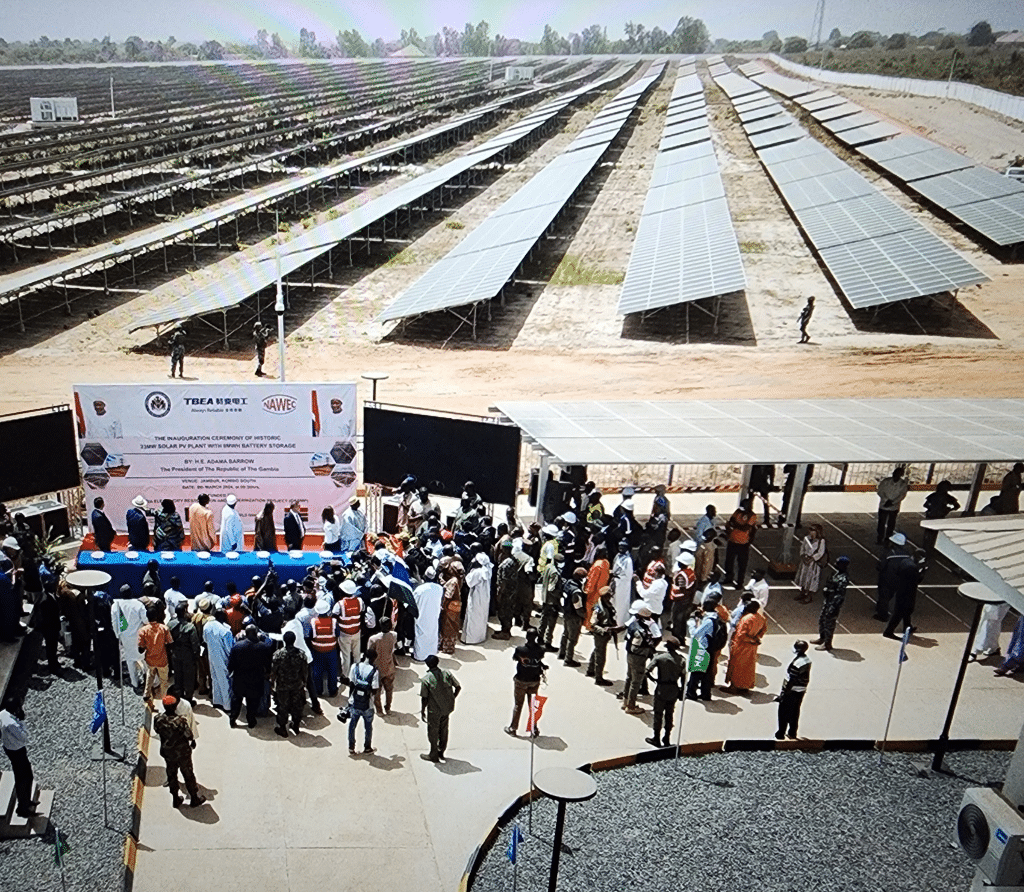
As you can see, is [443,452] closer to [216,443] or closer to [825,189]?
[216,443]

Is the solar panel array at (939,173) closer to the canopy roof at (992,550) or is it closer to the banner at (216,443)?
the banner at (216,443)

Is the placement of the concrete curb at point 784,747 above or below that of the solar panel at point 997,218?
below

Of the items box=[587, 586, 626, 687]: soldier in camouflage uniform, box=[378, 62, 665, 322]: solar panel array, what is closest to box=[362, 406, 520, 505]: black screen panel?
box=[587, 586, 626, 687]: soldier in camouflage uniform

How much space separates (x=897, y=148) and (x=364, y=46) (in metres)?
23.4

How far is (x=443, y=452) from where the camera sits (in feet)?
46.7

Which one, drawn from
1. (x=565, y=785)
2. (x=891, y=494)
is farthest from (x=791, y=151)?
(x=565, y=785)

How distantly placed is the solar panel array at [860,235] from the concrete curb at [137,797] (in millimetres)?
21459

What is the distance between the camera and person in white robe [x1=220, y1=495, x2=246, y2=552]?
11953 millimetres

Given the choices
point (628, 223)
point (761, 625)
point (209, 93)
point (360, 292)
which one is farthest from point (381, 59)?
point (761, 625)

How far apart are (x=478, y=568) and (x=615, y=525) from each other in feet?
7.63

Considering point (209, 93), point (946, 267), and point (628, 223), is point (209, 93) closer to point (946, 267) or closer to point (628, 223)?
point (628, 223)

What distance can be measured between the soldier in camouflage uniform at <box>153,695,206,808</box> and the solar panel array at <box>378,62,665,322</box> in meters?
16.8

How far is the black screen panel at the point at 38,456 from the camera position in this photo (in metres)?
12.6

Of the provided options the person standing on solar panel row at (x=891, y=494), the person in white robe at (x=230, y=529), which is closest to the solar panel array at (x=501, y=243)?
the person in white robe at (x=230, y=529)
